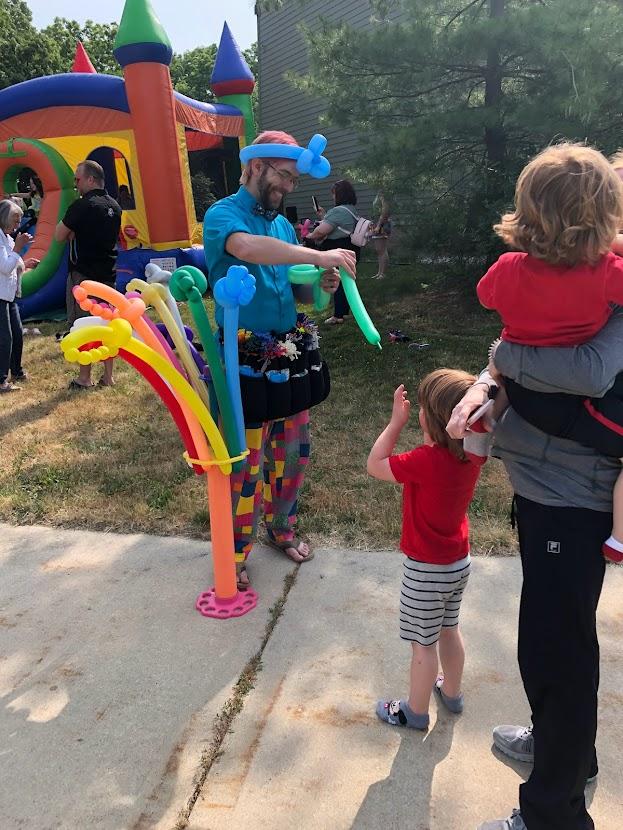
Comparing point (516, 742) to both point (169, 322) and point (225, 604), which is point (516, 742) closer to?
point (225, 604)

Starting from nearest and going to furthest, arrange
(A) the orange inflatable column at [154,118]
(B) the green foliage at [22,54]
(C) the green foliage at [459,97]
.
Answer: (C) the green foliage at [459,97] → (A) the orange inflatable column at [154,118] → (B) the green foliage at [22,54]

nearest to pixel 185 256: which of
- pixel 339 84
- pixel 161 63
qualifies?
pixel 161 63

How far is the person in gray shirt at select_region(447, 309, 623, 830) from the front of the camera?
142 centimetres

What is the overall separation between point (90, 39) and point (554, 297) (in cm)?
3632

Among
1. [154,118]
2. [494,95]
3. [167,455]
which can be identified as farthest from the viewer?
[154,118]

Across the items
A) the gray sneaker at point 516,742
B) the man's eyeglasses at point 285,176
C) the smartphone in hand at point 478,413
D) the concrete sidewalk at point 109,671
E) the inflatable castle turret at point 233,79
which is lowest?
the concrete sidewalk at point 109,671

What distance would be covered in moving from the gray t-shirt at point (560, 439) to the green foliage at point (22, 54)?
2774cm

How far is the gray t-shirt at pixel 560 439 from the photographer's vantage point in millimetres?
1339

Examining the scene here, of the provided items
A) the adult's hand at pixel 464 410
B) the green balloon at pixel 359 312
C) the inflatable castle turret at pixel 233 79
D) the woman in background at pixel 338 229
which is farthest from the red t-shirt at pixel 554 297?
the inflatable castle turret at pixel 233 79

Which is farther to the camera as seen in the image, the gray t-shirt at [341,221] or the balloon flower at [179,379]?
the gray t-shirt at [341,221]

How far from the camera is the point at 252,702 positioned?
2.11 m

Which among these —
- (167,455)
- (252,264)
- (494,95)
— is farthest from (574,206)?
(494,95)

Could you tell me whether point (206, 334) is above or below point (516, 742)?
above

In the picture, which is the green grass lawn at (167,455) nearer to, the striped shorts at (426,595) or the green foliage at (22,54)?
the striped shorts at (426,595)
